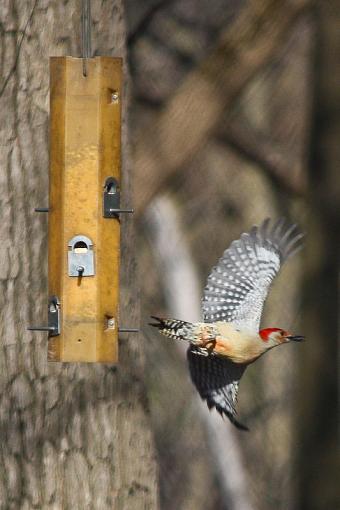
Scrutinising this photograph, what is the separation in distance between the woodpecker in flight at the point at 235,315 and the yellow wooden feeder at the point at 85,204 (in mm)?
564

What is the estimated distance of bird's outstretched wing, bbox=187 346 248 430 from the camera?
6891 mm

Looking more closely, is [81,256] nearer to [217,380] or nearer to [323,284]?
[217,380]

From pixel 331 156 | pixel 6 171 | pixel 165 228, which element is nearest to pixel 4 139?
pixel 6 171

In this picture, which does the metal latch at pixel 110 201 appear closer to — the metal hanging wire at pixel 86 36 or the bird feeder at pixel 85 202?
the bird feeder at pixel 85 202

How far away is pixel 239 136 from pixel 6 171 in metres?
1.04

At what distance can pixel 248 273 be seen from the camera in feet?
22.5

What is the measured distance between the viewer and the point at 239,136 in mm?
7379

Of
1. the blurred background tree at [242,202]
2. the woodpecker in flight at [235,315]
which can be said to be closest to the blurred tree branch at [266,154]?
the blurred background tree at [242,202]

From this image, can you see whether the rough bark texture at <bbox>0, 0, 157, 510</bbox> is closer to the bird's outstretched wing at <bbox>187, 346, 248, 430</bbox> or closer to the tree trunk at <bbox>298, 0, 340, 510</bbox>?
the bird's outstretched wing at <bbox>187, 346, 248, 430</bbox>

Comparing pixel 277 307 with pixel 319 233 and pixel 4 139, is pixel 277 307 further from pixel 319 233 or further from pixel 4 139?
pixel 4 139

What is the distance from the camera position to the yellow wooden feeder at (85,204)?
600 cm

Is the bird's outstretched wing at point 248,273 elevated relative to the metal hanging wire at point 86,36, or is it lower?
lower

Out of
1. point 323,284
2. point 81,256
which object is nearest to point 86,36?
point 81,256

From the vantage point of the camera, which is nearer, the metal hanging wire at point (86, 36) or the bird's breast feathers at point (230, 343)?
the metal hanging wire at point (86, 36)
